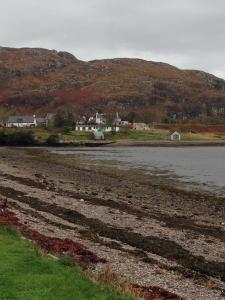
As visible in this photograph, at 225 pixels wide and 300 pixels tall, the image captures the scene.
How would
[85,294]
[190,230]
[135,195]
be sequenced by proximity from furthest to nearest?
1. [135,195]
2. [190,230]
3. [85,294]

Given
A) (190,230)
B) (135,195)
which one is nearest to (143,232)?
(190,230)

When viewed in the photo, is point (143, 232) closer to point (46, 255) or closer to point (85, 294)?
point (46, 255)

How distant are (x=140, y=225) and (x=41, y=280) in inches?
631

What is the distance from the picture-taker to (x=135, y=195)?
149ft

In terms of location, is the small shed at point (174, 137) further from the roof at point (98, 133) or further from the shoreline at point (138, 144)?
the roof at point (98, 133)

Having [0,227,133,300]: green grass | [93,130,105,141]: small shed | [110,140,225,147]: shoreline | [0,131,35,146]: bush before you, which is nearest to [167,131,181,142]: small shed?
[110,140,225,147]: shoreline

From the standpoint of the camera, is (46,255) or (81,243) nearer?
(46,255)

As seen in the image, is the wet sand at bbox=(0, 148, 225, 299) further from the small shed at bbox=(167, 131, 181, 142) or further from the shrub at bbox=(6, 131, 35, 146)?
the small shed at bbox=(167, 131, 181, 142)

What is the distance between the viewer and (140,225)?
2928 centimetres

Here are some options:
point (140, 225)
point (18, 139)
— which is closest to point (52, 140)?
point (18, 139)

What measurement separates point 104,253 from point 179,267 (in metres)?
2.97

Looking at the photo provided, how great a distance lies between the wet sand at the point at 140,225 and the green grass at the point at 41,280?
2435mm

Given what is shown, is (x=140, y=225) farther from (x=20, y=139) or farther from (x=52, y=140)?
(x=20, y=139)

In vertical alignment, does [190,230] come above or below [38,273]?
below
